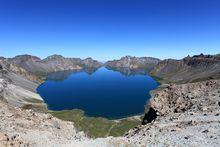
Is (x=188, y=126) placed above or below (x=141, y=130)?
above

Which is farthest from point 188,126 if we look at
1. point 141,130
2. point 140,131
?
point 141,130

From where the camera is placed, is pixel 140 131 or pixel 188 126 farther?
pixel 140 131

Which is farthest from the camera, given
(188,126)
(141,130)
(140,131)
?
(141,130)

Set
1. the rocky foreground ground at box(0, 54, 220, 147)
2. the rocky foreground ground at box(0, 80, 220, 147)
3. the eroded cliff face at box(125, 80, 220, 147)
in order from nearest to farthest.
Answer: the rocky foreground ground at box(0, 54, 220, 147), the rocky foreground ground at box(0, 80, 220, 147), the eroded cliff face at box(125, 80, 220, 147)

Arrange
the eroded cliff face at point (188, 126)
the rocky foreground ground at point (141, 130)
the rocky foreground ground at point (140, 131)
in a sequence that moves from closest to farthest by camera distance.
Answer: the rocky foreground ground at point (140, 131)
the rocky foreground ground at point (141, 130)
the eroded cliff face at point (188, 126)

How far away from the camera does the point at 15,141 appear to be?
39156 mm

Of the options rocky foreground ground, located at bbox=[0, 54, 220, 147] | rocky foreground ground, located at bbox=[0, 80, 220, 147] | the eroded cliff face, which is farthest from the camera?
the eroded cliff face

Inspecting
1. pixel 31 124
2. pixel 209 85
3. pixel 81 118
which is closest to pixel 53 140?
pixel 31 124

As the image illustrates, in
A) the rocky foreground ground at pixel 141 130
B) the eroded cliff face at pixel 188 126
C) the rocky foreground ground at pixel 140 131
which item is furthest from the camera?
the eroded cliff face at pixel 188 126

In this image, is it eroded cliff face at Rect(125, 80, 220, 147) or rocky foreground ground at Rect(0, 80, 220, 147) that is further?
eroded cliff face at Rect(125, 80, 220, 147)

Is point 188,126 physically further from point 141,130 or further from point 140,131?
point 141,130

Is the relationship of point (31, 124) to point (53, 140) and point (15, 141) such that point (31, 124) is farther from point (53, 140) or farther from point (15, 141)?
point (15, 141)

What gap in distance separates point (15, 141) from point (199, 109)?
1668 inches

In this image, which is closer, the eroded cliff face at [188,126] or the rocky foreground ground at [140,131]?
the rocky foreground ground at [140,131]
